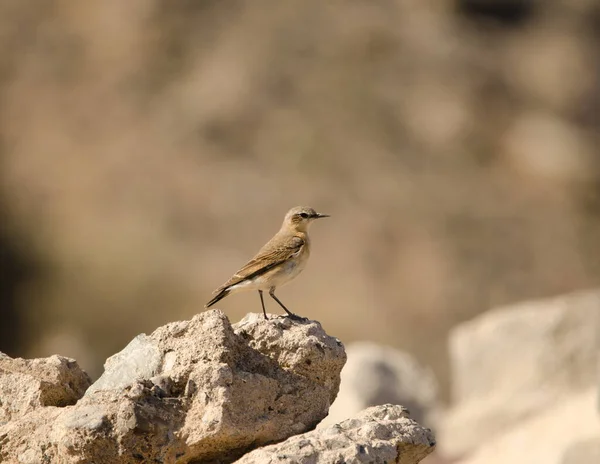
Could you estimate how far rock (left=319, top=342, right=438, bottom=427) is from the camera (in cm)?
1703

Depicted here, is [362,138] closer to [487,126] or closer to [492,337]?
[487,126]

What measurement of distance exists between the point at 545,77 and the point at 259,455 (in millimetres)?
41126

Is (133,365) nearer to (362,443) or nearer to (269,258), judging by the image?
(362,443)

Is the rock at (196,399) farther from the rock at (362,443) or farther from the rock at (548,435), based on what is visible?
the rock at (548,435)

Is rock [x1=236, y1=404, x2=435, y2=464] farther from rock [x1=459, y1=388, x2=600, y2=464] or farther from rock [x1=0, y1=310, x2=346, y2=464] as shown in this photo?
rock [x1=459, y1=388, x2=600, y2=464]

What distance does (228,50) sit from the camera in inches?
1710

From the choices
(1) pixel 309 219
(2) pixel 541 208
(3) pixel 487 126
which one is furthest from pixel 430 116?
(1) pixel 309 219

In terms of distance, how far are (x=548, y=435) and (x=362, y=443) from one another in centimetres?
857

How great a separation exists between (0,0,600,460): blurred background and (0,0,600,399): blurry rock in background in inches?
2.9

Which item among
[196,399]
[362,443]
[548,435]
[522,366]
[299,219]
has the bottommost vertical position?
[362,443]

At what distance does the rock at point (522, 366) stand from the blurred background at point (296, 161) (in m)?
12.7

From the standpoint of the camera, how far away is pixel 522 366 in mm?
18688

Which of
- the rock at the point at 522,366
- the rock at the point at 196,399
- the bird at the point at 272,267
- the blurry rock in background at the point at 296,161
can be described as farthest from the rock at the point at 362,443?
the blurry rock in background at the point at 296,161

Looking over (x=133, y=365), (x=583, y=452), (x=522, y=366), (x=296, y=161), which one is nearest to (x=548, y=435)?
(x=583, y=452)
